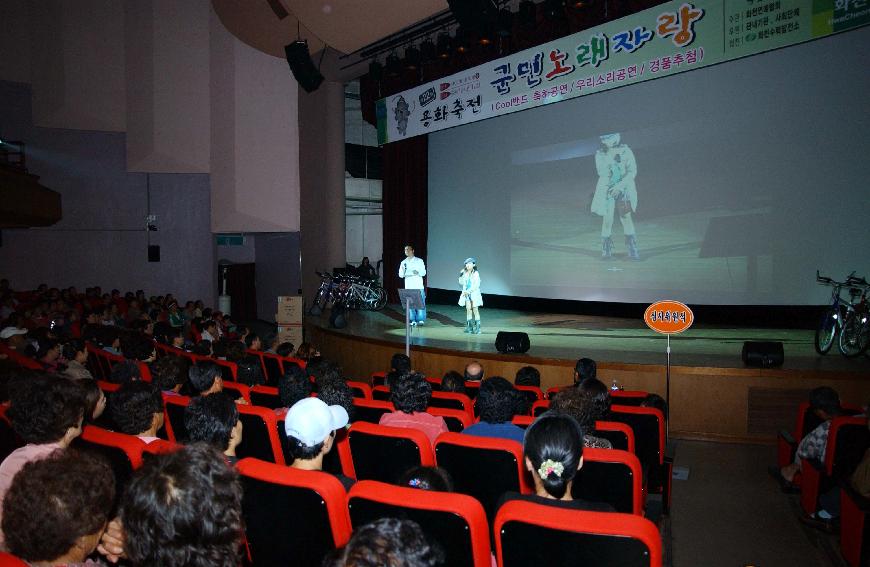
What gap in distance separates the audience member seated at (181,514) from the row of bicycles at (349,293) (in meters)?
10.4

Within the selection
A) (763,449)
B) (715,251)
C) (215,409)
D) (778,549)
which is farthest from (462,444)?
(715,251)

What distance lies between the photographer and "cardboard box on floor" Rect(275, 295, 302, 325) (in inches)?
389

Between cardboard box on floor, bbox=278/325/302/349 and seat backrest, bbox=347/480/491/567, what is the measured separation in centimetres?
845

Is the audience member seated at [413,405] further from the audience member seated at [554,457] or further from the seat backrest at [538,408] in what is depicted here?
the audience member seated at [554,457]

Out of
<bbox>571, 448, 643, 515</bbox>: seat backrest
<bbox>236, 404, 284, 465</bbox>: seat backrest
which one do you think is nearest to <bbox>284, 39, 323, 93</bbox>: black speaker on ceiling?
<bbox>236, 404, 284, 465</bbox>: seat backrest

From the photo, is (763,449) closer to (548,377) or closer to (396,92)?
(548,377)

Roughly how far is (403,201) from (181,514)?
40.6 feet

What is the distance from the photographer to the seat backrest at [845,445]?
10.8 ft

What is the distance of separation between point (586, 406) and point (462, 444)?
0.71 metres

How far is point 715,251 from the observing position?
8625mm

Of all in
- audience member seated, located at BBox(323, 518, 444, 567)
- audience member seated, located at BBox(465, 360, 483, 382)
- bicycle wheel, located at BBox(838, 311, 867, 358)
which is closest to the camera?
audience member seated, located at BBox(323, 518, 444, 567)

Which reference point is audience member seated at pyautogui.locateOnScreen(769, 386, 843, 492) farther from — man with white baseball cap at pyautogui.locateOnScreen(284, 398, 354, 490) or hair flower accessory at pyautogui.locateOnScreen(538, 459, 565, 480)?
man with white baseball cap at pyautogui.locateOnScreen(284, 398, 354, 490)

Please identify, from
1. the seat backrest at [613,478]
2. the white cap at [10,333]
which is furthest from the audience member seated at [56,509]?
A: the white cap at [10,333]

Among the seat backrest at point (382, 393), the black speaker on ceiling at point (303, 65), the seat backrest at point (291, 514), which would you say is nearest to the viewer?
the seat backrest at point (291, 514)
